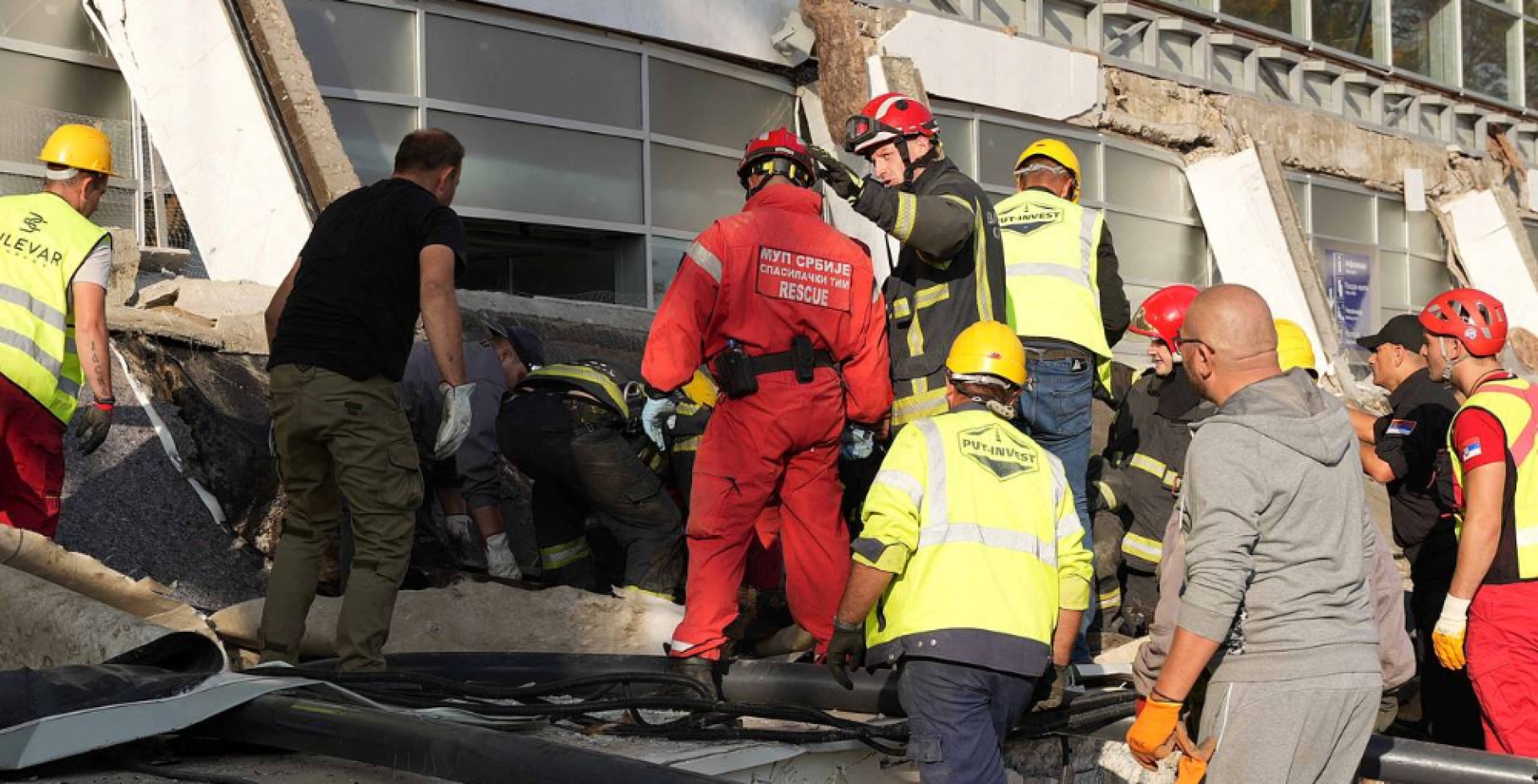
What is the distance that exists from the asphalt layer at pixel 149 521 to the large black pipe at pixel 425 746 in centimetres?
217

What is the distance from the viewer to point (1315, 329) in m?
14.2

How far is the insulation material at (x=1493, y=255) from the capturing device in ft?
56.9

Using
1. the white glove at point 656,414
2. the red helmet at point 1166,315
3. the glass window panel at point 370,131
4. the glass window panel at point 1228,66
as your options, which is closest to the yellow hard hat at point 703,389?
the white glove at point 656,414

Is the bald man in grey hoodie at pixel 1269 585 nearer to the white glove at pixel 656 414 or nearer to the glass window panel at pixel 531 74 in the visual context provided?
the white glove at pixel 656 414

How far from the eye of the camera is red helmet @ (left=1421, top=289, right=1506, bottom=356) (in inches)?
212

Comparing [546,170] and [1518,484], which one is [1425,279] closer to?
[546,170]

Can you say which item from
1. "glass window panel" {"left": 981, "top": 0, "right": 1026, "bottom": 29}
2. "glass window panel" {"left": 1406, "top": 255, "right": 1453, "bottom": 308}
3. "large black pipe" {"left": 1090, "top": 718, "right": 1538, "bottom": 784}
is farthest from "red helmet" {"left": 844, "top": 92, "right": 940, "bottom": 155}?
"glass window panel" {"left": 1406, "top": 255, "right": 1453, "bottom": 308}

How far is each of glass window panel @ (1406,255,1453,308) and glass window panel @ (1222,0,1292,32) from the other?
3290mm

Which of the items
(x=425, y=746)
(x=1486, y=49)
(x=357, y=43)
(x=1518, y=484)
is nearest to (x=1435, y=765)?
(x=1518, y=484)

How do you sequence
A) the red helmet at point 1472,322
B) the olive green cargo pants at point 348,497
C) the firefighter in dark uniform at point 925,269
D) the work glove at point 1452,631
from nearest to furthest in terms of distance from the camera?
the olive green cargo pants at point 348,497
the work glove at point 1452,631
the red helmet at point 1472,322
the firefighter in dark uniform at point 925,269

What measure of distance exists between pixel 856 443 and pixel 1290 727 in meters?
2.65

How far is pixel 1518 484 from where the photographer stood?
5129mm

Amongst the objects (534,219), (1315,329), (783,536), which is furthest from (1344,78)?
(783,536)

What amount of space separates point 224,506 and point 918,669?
356 cm
